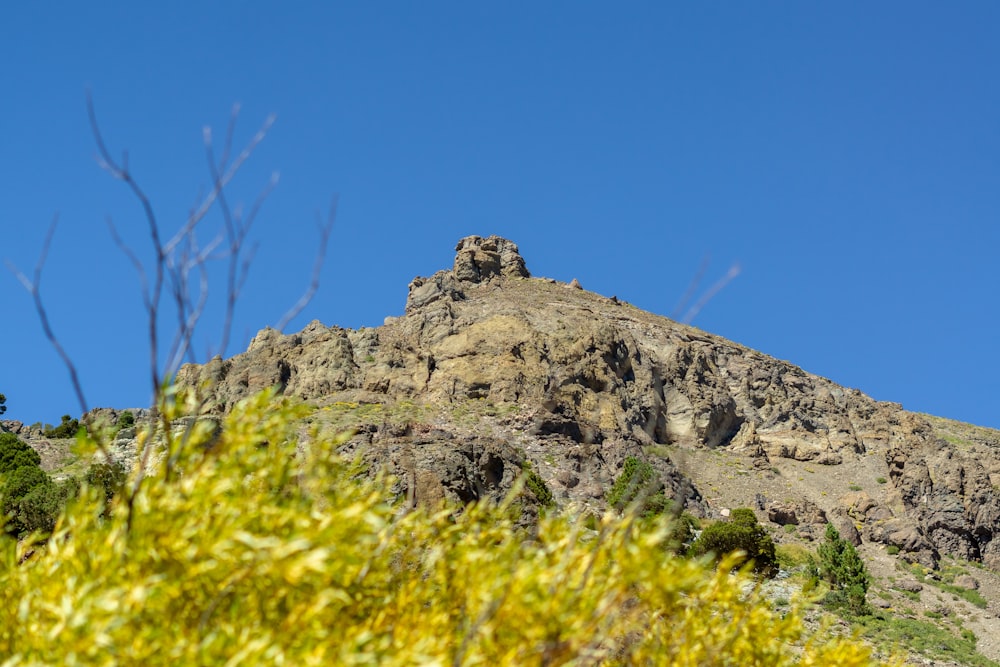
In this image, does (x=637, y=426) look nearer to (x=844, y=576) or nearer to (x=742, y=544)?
(x=742, y=544)

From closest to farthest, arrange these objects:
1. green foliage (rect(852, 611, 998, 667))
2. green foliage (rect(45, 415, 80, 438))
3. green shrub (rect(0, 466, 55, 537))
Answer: green foliage (rect(852, 611, 998, 667)) < green shrub (rect(0, 466, 55, 537)) < green foliage (rect(45, 415, 80, 438))

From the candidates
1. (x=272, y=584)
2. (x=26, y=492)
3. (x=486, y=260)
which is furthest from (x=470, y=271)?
(x=272, y=584)

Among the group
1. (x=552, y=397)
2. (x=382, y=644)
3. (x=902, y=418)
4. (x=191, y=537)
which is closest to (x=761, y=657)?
(x=382, y=644)

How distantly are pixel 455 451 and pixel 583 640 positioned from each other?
1525 inches

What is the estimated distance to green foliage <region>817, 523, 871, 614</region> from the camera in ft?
164

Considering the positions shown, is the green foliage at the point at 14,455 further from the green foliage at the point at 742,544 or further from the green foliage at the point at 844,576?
the green foliage at the point at 844,576

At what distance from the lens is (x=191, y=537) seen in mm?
10008

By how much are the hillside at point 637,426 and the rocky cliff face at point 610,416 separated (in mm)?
208

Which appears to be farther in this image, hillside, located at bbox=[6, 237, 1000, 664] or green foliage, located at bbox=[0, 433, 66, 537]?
hillside, located at bbox=[6, 237, 1000, 664]

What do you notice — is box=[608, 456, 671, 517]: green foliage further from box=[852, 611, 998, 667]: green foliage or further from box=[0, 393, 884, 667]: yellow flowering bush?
box=[0, 393, 884, 667]: yellow flowering bush

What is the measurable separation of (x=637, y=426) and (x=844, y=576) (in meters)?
34.4

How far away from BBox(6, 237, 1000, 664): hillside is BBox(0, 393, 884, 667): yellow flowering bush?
1115 inches

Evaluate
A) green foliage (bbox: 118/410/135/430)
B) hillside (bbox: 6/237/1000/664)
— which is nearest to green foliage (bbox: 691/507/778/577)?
hillside (bbox: 6/237/1000/664)

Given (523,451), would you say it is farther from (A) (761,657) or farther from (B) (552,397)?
(A) (761,657)
